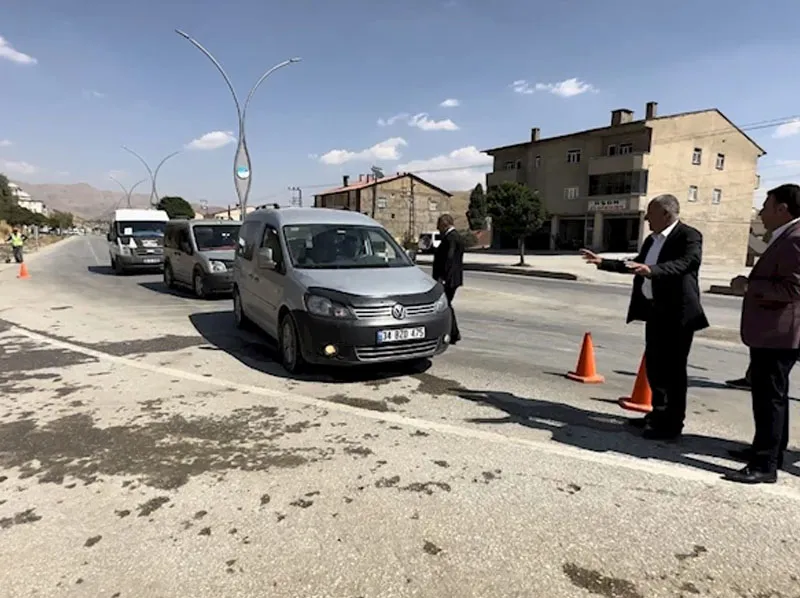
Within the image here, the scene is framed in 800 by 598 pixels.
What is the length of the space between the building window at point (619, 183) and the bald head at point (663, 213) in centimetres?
3645

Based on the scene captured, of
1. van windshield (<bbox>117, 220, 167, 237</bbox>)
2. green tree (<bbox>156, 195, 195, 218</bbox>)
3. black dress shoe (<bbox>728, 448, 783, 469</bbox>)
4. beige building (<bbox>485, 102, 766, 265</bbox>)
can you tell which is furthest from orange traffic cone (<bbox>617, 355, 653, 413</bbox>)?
green tree (<bbox>156, 195, 195, 218</bbox>)

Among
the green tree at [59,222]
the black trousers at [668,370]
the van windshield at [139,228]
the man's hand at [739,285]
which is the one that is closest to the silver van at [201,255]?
the van windshield at [139,228]

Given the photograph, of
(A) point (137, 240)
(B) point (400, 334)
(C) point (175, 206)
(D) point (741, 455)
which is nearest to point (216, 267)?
(B) point (400, 334)

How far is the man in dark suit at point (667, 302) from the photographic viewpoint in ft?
12.8

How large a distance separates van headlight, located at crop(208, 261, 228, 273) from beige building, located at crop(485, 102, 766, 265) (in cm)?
3231

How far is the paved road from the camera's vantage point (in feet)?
8.21

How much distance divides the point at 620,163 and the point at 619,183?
2.19m

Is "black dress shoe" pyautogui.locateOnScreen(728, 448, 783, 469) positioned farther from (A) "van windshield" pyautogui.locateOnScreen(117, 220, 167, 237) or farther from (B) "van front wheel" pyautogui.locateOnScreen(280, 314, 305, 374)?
(A) "van windshield" pyautogui.locateOnScreen(117, 220, 167, 237)

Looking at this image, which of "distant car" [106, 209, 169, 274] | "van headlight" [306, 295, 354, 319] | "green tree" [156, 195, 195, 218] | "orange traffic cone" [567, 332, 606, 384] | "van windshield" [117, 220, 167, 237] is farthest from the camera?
"green tree" [156, 195, 195, 218]

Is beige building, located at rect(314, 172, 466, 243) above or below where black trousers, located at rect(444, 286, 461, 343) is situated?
above

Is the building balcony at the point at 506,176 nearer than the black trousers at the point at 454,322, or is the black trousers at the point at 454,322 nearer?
the black trousers at the point at 454,322

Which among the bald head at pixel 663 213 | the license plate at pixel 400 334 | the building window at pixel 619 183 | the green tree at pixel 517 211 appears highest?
the building window at pixel 619 183

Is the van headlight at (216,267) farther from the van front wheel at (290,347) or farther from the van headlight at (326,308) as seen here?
the van headlight at (326,308)

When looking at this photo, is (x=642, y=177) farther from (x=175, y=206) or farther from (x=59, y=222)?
(x=59, y=222)
